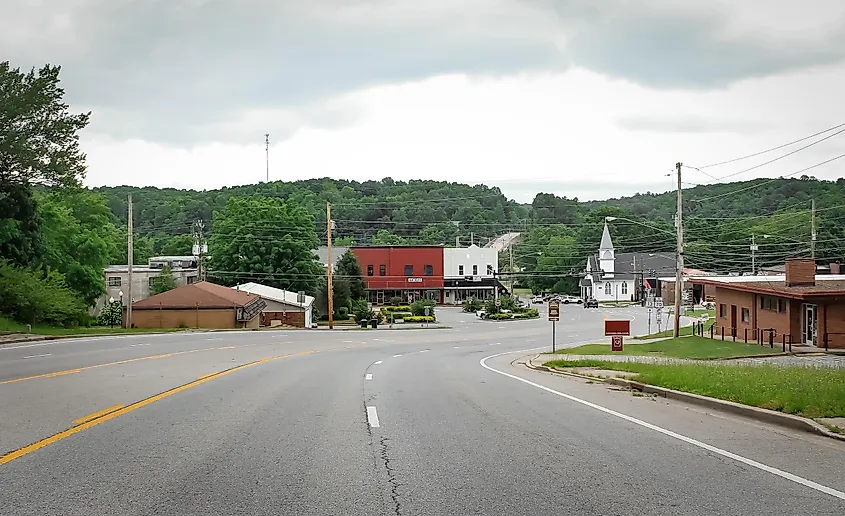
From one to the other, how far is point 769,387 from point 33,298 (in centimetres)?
4060

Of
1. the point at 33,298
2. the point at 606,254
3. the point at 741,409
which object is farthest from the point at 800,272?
the point at 606,254

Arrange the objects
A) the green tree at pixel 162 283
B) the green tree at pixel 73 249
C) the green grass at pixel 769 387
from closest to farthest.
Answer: the green grass at pixel 769 387 → the green tree at pixel 73 249 → the green tree at pixel 162 283

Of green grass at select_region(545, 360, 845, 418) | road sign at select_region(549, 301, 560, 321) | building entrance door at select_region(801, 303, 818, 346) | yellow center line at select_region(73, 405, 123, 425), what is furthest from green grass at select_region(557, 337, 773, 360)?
yellow center line at select_region(73, 405, 123, 425)

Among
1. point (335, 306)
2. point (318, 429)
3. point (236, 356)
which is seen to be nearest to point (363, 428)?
point (318, 429)

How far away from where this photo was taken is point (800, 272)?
141ft

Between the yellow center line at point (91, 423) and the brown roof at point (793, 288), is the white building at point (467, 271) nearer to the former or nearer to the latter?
the brown roof at point (793, 288)

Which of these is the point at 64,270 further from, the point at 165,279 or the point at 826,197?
the point at 826,197

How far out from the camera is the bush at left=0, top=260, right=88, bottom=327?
44.4 m

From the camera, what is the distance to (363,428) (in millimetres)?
11766

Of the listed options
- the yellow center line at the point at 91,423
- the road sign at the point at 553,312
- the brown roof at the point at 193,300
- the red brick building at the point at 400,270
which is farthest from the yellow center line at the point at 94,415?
the red brick building at the point at 400,270

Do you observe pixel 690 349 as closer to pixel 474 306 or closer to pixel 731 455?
pixel 731 455

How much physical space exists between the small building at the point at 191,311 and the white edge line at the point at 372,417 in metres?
51.2

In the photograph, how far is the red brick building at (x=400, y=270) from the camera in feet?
375

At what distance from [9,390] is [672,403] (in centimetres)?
1261
